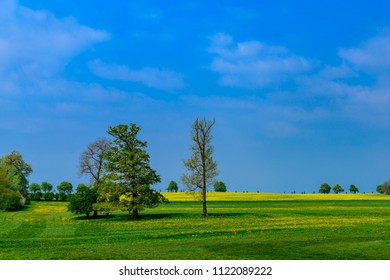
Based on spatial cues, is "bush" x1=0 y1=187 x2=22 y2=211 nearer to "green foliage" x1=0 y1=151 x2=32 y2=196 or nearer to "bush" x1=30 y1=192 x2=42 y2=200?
"green foliage" x1=0 y1=151 x2=32 y2=196

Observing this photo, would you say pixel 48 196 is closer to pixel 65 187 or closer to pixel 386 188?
pixel 65 187

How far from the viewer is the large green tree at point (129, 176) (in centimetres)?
5700

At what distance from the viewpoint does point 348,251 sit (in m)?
23.3

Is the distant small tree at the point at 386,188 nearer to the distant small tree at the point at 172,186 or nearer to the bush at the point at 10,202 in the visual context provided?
the distant small tree at the point at 172,186

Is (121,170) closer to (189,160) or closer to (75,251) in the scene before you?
(189,160)

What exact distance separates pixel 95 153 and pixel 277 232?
126ft

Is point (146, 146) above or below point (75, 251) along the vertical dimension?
above

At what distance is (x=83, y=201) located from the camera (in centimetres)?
6109

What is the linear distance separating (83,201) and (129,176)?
27.3 feet

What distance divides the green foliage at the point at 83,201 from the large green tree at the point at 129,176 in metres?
2.56

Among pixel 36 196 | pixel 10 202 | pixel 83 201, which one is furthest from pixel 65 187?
pixel 83 201

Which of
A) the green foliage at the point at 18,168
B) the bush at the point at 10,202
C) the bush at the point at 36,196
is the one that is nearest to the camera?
the bush at the point at 10,202

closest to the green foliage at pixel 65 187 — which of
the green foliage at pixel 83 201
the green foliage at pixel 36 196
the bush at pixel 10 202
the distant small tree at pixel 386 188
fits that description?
the green foliage at pixel 36 196
